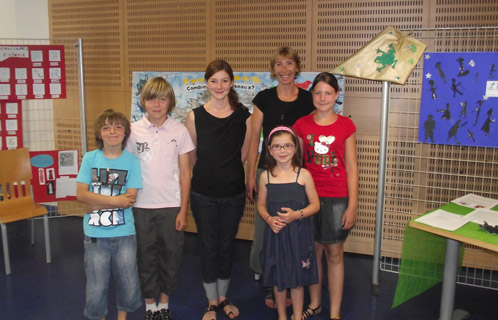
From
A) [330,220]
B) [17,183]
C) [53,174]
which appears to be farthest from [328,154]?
[17,183]

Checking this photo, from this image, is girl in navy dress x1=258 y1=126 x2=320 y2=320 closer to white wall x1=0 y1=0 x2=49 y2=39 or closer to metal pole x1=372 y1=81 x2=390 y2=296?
metal pole x1=372 y1=81 x2=390 y2=296

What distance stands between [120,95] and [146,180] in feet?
7.92

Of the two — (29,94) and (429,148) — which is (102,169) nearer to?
(29,94)

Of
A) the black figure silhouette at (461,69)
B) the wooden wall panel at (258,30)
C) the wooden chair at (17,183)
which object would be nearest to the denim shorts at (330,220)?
the black figure silhouette at (461,69)

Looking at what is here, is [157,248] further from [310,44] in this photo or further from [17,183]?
[310,44]

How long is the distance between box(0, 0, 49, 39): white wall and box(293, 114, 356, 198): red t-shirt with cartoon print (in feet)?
13.2

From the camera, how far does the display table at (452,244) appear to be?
7.19 ft

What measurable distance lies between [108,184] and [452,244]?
6.58 feet

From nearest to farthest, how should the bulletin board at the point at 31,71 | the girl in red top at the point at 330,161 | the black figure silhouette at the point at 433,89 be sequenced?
the girl in red top at the point at 330,161, the black figure silhouette at the point at 433,89, the bulletin board at the point at 31,71

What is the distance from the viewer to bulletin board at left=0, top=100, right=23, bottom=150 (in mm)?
4316

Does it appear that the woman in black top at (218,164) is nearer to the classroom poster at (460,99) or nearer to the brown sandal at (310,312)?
the brown sandal at (310,312)

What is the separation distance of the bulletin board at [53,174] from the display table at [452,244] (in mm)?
3136

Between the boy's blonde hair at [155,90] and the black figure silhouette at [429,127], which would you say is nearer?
the boy's blonde hair at [155,90]

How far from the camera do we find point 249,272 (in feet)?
12.2
